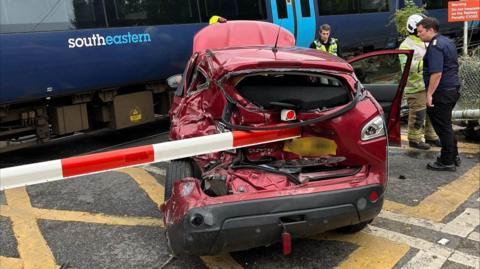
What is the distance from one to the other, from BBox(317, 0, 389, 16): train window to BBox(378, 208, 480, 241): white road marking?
6.83 meters

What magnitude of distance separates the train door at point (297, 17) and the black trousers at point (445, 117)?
15.0ft

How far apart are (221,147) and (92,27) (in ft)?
13.3

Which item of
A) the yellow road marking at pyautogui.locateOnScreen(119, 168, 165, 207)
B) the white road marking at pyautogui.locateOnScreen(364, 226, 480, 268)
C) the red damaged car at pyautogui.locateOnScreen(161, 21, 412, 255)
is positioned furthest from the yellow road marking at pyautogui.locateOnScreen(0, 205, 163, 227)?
the white road marking at pyautogui.locateOnScreen(364, 226, 480, 268)

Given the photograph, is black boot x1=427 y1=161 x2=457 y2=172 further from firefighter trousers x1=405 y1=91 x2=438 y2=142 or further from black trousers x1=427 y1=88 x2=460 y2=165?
firefighter trousers x1=405 y1=91 x2=438 y2=142

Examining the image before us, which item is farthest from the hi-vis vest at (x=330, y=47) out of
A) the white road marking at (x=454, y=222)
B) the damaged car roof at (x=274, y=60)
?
the damaged car roof at (x=274, y=60)

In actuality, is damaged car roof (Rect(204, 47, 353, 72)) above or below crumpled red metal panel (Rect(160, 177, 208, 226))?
above

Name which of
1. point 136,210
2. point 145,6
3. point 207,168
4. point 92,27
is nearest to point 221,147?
point 207,168

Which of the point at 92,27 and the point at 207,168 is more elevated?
the point at 92,27

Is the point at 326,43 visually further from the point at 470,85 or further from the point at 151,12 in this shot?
the point at 151,12

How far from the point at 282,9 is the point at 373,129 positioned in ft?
22.0

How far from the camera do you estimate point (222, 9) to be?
27.3 ft

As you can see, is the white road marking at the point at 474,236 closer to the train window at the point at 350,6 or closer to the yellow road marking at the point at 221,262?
the yellow road marking at the point at 221,262

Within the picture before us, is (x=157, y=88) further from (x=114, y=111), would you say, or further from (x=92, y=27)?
(x=92, y=27)

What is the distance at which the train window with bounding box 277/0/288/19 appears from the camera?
9.36 m
